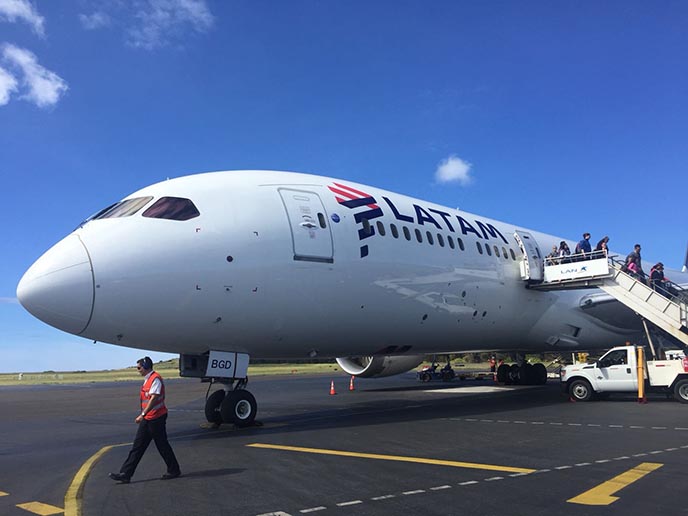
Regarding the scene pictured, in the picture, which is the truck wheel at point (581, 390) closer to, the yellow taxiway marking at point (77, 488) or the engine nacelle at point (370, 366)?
the engine nacelle at point (370, 366)

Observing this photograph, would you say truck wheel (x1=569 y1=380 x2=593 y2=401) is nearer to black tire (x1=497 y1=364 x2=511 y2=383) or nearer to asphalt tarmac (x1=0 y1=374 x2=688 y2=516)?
asphalt tarmac (x1=0 y1=374 x2=688 y2=516)

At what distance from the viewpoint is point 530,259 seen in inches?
674

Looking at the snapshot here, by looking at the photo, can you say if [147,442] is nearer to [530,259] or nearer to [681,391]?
[530,259]

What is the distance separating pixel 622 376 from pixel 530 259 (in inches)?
157

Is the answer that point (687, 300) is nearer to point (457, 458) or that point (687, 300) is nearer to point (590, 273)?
point (590, 273)

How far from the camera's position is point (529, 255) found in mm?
17234

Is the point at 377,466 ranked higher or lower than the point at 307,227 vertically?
lower

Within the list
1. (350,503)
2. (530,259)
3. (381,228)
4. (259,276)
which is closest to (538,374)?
(530,259)

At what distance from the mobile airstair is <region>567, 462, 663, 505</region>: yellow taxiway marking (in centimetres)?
930

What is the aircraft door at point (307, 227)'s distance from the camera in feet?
35.4

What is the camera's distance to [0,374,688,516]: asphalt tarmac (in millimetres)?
5406

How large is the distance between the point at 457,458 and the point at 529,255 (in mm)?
10746

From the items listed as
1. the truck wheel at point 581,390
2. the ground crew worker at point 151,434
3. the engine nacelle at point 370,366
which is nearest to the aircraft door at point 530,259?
the truck wheel at point 581,390

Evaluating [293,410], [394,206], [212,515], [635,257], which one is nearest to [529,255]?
[635,257]
